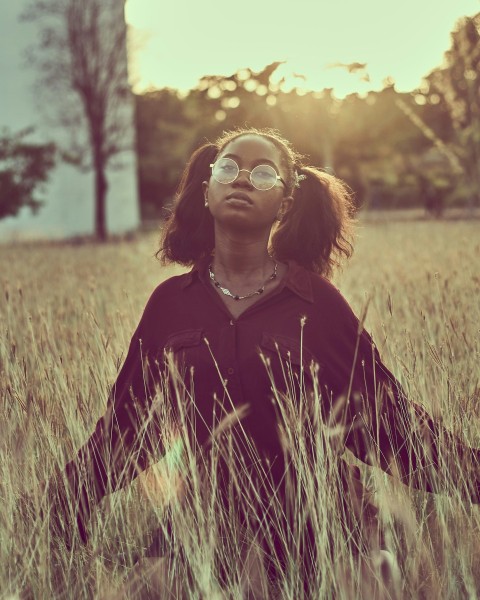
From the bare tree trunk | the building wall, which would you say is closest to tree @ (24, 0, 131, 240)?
the bare tree trunk

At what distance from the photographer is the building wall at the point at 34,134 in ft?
75.4

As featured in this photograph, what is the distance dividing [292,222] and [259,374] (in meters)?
0.55

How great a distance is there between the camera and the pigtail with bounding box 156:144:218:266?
2.51 meters

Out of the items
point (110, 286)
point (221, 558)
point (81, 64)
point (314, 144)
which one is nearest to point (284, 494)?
point (221, 558)

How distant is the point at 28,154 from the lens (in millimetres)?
18500

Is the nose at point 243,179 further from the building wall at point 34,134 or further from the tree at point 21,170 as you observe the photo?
the building wall at point 34,134

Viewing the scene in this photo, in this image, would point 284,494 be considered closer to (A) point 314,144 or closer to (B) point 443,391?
(B) point 443,391

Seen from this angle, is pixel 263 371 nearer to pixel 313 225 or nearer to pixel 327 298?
pixel 327 298

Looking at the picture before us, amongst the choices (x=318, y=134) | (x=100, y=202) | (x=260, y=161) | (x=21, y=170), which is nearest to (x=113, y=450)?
(x=260, y=161)

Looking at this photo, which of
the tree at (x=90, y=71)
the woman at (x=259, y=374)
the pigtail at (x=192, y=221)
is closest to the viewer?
the woman at (x=259, y=374)

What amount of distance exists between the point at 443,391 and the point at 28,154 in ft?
56.7

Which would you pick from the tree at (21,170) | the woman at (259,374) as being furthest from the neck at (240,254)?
the tree at (21,170)

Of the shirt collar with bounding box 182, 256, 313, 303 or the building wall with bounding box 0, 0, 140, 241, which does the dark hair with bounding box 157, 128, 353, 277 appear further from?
the building wall with bounding box 0, 0, 140, 241

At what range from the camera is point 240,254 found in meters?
2.24
